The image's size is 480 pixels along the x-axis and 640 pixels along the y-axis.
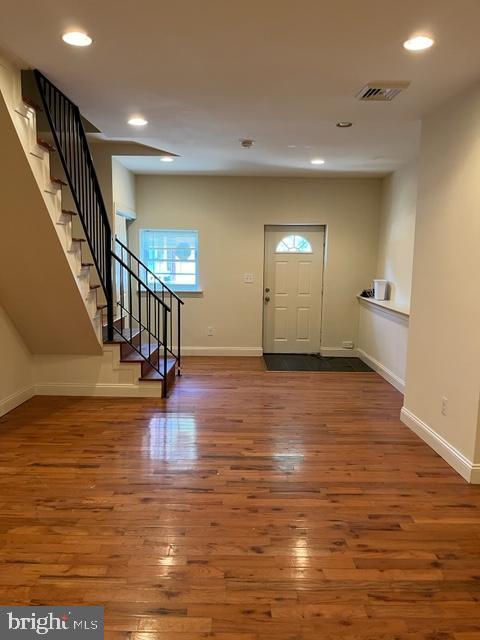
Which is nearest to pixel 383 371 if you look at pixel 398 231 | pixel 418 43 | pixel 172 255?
pixel 398 231

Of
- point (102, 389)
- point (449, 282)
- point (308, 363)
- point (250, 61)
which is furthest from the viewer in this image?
point (308, 363)

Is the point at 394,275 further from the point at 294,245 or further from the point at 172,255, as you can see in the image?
the point at 172,255

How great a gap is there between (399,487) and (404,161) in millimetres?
3877

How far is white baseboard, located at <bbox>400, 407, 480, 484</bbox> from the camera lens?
2.94m

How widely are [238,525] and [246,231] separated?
475 cm

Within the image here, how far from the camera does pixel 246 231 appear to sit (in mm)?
6492

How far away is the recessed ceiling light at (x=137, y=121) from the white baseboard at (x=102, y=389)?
8.15ft

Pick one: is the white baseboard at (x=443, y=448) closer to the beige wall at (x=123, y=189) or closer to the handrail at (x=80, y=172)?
the handrail at (x=80, y=172)

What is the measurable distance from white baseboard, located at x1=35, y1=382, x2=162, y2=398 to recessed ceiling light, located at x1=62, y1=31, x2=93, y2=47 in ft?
10.0

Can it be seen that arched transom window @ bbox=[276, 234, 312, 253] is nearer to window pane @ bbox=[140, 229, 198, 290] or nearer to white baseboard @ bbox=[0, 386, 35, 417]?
window pane @ bbox=[140, 229, 198, 290]

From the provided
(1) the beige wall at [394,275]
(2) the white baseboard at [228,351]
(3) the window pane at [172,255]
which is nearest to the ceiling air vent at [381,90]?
(1) the beige wall at [394,275]

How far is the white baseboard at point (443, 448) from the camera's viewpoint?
116 inches

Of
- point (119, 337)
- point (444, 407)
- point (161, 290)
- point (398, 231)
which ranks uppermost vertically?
point (398, 231)

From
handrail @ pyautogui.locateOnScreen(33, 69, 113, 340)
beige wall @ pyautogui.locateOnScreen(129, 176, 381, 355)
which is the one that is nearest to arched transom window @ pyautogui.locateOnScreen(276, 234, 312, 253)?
beige wall @ pyautogui.locateOnScreen(129, 176, 381, 355)
